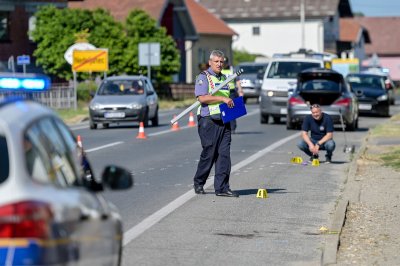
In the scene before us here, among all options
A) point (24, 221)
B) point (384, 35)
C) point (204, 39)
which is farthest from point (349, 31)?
point (24, 221)

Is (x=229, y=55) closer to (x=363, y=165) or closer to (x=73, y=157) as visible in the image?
(x=363, y=165)

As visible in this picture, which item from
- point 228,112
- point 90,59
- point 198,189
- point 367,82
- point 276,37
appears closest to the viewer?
point 228,112

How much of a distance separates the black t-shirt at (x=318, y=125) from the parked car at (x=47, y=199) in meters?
14.0

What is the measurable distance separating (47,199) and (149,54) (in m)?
48.5

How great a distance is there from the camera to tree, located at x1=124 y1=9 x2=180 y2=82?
58719 millimetres

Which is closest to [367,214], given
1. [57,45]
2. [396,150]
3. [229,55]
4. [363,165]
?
[363,165]

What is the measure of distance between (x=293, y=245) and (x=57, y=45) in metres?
46.5

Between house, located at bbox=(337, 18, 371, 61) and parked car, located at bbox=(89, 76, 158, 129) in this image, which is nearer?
parked car, located at bbox=(89, 76, 158, 129)

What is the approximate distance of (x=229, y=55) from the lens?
91562 mm

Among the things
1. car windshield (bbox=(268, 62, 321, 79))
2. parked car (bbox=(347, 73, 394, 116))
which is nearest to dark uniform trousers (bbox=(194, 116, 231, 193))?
car windshield (bbox=(268, 62, 321, 79))

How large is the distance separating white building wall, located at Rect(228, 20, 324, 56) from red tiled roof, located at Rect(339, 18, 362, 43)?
11661mm

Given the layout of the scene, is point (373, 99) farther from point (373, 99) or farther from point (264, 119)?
point (264, 119)

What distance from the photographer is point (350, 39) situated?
117500mm

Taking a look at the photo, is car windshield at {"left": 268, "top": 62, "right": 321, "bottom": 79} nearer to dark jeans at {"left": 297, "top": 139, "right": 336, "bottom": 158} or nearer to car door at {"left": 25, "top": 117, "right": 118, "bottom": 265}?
dark jeans at {"left": 297, "top": 139, "right": 336, "bottom": 158}
